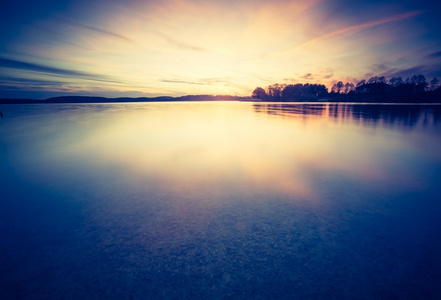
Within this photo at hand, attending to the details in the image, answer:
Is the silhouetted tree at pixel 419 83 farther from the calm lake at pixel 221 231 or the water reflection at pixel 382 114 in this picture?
the calm lake at pixel 221 231

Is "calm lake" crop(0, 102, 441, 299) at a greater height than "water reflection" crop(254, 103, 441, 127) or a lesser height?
lesser

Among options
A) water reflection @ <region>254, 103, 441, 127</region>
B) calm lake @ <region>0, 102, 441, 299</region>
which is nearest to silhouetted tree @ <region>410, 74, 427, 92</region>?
water reflection @ <region>254, 103, 441, 127</region>

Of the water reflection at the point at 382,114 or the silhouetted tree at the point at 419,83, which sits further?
the silhouetted tree at the point at 419,83

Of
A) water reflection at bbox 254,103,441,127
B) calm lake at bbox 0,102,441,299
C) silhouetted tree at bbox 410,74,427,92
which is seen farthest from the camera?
silhouetted tree at bbox 410,74,427,92

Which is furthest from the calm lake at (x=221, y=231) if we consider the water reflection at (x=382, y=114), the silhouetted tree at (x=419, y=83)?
the silhouetted tree at (x=419, y=83)

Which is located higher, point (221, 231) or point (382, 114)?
point (382, 114)

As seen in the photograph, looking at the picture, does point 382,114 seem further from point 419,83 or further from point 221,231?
point 419,83

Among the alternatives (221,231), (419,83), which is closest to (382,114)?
(221,231)

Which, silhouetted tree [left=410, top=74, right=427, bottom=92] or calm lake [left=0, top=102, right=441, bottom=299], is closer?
calm lake [left=0, top=102, right=441, bottom=299]

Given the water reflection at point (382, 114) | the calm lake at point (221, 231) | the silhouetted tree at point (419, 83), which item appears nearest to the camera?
the calm lake at point (221, 231)

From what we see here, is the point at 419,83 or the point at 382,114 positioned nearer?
the point at 382,114

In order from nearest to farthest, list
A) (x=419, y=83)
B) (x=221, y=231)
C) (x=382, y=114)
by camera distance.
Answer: (x=221, y=231), (x=382, y=114), (x=419, y=83)

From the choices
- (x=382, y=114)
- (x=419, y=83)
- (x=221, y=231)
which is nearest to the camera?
(x=221, y=231)

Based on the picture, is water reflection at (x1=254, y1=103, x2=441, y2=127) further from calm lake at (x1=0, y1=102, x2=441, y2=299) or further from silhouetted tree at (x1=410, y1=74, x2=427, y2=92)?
silhouetted tree at (x1=410, y1=74, x2=427, y2=92)
